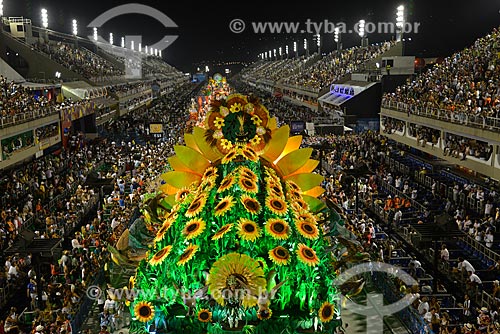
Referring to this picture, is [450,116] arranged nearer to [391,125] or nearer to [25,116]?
[391,125]

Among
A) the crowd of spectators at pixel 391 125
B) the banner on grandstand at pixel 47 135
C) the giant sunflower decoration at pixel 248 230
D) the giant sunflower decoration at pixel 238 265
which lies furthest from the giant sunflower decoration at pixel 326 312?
the crowd of spectators at pixel 391 125

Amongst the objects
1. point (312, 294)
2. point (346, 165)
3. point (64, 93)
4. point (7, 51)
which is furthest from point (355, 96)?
point (312, 294)

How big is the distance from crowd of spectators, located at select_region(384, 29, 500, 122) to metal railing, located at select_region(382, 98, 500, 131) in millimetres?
47

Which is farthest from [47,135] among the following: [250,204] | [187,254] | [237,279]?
[237,279]

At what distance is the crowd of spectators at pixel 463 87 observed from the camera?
2870 cm

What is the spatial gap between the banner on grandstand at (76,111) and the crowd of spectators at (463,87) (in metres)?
22.8

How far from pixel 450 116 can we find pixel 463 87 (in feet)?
15.9

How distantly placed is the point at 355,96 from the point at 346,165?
57.1 ft

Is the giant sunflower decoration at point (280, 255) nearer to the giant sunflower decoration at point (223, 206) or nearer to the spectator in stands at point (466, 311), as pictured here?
the giant sunflower decoration at point (223, 206)

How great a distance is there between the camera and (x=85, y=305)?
47.6 feet

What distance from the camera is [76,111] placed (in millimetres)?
46312

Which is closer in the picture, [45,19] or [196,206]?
[196,206]

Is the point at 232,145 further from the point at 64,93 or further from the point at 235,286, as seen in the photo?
the point at 64,93

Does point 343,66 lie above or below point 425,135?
above
